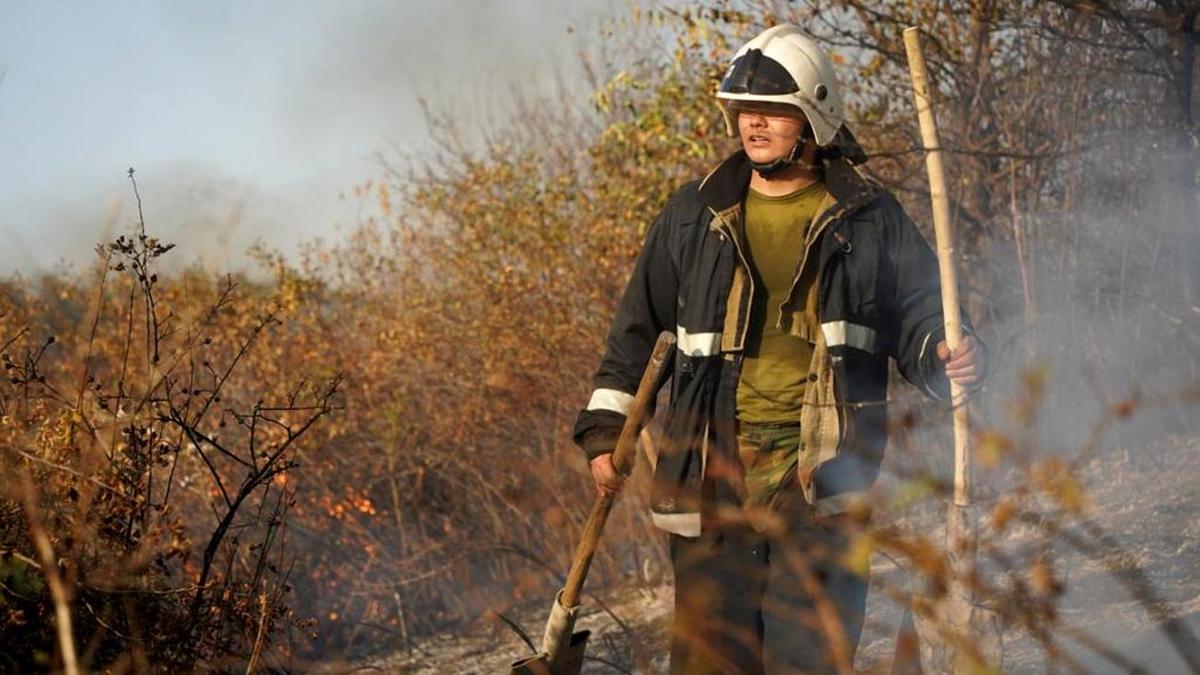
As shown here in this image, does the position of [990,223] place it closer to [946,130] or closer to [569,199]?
[946,130]

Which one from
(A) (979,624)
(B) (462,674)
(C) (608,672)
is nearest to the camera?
(A) (979,624)

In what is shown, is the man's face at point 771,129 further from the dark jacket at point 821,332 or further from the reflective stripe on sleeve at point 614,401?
the reflective stripe on sleeve at point 614,401

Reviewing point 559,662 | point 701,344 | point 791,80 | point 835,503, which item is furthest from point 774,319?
point 559,662

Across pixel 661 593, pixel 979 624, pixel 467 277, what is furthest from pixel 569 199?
pixel 979 624

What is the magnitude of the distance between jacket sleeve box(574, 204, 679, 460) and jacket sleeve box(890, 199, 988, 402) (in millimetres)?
633

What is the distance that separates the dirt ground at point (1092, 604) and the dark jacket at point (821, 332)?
631 mm

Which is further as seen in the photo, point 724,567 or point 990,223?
point 990,223

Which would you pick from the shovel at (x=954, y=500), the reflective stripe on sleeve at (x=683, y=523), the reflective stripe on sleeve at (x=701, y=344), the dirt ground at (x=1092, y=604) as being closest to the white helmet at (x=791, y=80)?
the shovel at (x=954, y=500)

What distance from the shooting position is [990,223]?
8.24 metres

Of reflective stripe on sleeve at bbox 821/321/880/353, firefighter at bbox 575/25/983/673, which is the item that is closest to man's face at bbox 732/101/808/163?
firefighter at bbox 575/25/983/673

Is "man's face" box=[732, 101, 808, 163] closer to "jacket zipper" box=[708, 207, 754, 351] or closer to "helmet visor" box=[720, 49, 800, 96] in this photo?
"helmet visor" box=[720, 49, 800, 96]

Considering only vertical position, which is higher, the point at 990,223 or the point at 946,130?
the point at 946,130

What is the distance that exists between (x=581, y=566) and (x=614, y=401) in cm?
55

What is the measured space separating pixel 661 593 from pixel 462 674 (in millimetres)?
1309
